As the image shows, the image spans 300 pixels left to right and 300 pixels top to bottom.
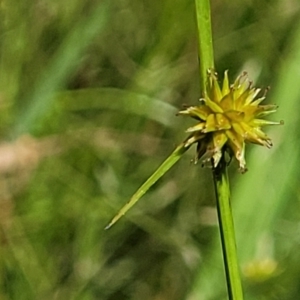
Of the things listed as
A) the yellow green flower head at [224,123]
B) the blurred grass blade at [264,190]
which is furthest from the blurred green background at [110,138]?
the yellow green flower head at [224,123]

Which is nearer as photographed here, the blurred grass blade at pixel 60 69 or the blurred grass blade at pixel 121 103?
the blurred grass blade at pixel 60 69

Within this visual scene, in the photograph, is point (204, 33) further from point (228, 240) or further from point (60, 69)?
point (60, 69)

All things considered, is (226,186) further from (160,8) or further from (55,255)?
(160,8)

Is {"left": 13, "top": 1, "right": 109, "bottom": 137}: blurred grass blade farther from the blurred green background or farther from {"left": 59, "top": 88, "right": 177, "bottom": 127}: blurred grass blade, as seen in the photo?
{"left": 59, "top": 88, "right": 177, "bottom": 127}: blurred grass blade

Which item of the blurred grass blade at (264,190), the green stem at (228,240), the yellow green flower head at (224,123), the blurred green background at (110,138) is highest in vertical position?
the blurred green background at (110,138)

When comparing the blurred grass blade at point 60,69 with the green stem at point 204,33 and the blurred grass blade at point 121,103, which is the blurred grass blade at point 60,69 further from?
the green stem at point 204,33

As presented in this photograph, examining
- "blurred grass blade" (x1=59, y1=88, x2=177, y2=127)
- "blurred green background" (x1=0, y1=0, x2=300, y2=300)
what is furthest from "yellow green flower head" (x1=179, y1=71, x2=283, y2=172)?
"blurred grass blade" (x1=59, y1=88, x2=177, y2=127)

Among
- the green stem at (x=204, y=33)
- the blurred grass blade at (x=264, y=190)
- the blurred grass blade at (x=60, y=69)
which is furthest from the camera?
the blurred grass blade at (x=60, y=69)
